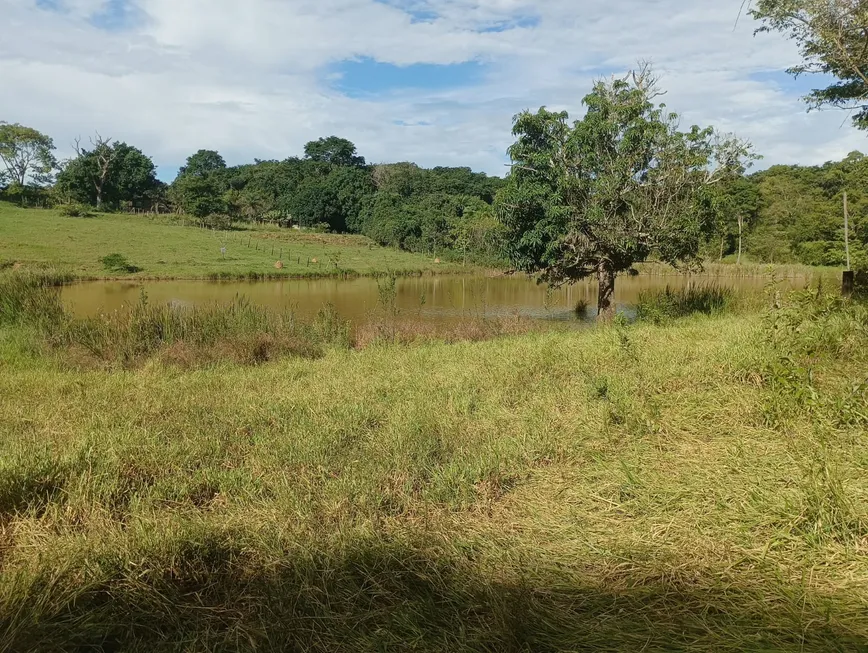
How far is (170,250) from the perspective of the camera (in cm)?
3603

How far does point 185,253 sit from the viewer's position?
117ft

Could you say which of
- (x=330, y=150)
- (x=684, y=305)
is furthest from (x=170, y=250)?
(x=330, y=150)

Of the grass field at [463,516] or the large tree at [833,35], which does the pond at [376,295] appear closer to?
the large tree at [833,35]

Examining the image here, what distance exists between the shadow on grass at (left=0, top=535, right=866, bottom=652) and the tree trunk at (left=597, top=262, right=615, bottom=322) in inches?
416

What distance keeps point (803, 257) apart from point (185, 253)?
41.4m

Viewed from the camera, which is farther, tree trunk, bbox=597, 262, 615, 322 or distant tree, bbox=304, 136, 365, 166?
distant tree, bbox=304, 136, 365, 166

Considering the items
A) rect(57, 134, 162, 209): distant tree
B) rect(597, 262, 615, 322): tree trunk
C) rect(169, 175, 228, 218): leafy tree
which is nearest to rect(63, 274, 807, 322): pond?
rect(597, 262, 615, 322): tree trunk

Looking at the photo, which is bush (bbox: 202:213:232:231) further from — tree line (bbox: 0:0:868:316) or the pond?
the pond

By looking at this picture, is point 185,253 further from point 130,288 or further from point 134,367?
point 134,367

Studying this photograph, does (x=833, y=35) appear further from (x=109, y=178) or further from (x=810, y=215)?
(x=109, y=178)

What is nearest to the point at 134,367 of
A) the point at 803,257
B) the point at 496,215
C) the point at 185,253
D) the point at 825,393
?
the point at 496,215

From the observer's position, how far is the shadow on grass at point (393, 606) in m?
2.10

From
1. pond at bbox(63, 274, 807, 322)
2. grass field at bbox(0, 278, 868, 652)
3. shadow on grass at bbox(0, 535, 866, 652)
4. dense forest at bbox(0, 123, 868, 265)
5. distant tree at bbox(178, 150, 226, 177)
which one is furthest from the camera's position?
distant tree at bbox(178, 150, 226, 177)

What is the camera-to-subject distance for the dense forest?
38.6 m
